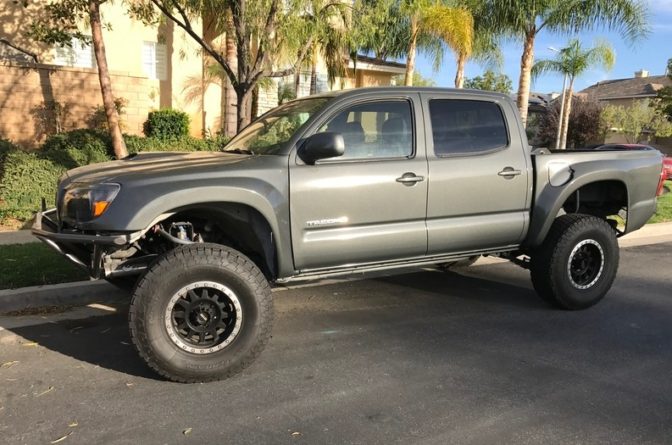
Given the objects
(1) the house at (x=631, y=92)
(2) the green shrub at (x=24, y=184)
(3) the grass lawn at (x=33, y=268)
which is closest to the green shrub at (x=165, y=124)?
(2) the green shrub at (x=24, y=184)

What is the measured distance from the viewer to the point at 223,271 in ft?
12.4

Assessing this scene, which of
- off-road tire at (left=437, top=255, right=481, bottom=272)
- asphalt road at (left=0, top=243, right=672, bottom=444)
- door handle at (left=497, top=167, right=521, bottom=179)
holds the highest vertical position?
door handle at (left=497, top=167, right=521, bottom=179)

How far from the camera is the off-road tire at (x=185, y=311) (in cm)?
366

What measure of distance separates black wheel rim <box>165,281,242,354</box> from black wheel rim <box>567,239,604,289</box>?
3.33 metres

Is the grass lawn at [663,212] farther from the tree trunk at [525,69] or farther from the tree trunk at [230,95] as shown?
the tree trunk at [230,95]

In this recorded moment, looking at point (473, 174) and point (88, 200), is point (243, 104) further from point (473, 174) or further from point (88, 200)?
point (88, 200)

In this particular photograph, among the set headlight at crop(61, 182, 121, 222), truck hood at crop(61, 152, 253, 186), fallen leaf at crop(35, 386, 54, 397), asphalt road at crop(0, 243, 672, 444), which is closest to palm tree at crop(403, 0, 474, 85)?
asphalt road at crop(0, 243, 672, 444)

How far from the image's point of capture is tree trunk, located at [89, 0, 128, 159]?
10055 millimetres

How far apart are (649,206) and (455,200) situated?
2.40 metres

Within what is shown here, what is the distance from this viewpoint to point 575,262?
5.48m

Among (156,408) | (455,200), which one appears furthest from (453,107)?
(156,408)

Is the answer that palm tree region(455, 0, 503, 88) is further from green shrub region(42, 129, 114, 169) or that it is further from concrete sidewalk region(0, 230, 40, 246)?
concrete sidewalk region(0, 230, 40, 246)

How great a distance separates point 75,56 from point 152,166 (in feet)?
40.8

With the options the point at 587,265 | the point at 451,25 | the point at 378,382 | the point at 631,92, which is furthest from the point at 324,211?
the point at 631,92
